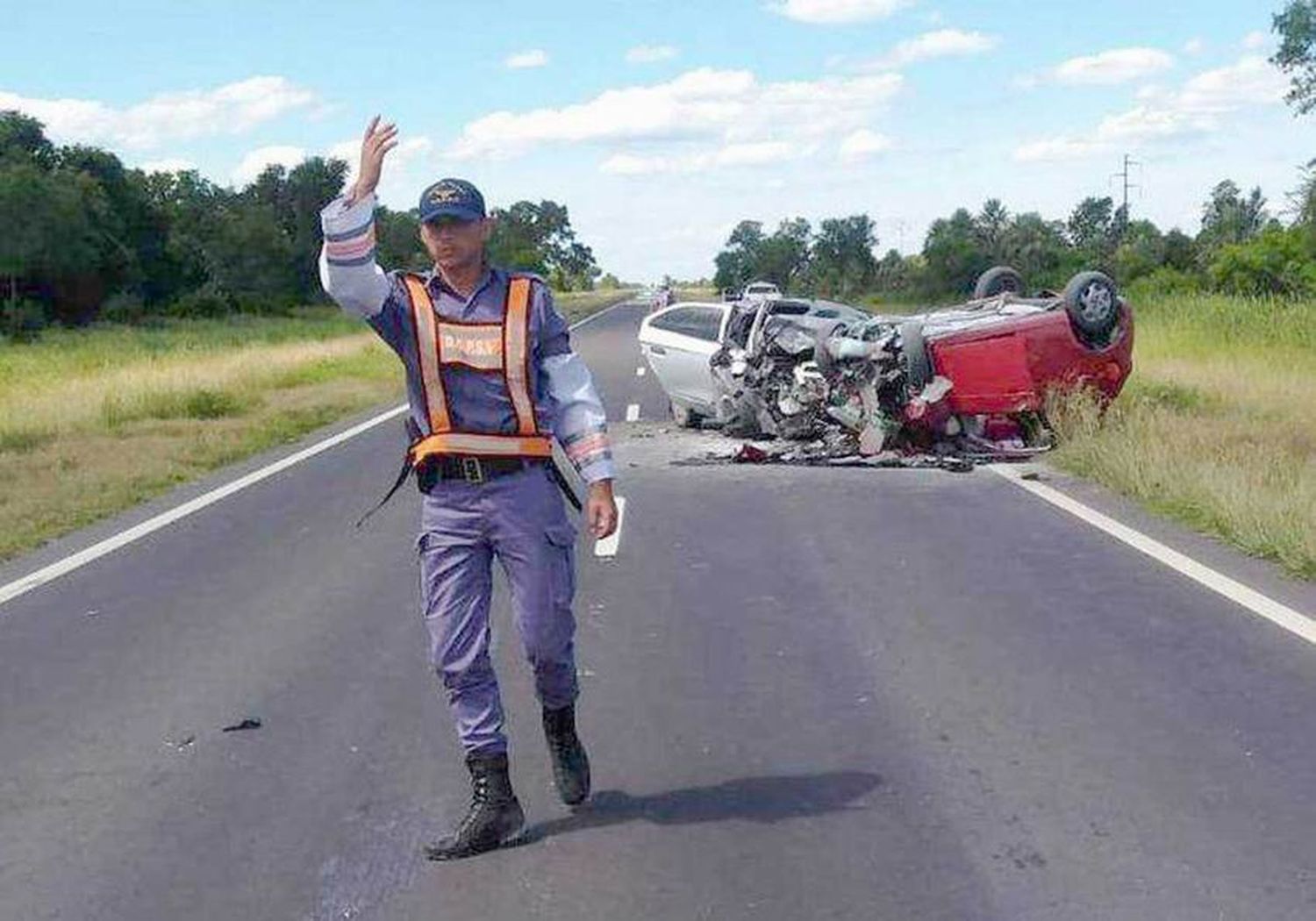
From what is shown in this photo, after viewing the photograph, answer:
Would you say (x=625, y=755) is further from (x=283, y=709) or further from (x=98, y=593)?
(x=98, y=593)

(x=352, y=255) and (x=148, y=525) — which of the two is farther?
(x=148, y=525)

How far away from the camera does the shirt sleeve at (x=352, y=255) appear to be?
4.79 meters

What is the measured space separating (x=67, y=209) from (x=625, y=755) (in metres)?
62.1

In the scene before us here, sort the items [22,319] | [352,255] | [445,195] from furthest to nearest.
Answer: [22,319] → [445,195] → [352,255]

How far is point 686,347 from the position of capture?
743 inches

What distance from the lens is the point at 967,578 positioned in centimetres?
927

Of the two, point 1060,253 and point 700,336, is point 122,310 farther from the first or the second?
point 700,336

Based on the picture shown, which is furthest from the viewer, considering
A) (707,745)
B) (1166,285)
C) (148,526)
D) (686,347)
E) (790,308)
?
(1166,285)

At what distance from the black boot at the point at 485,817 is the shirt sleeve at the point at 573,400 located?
0.89 m

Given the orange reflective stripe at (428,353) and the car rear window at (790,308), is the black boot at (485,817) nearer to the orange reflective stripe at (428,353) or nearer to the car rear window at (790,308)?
the orange reflective stripe at (428,353)

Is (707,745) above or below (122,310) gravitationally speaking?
above

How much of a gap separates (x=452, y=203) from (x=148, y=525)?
7642 millimetres

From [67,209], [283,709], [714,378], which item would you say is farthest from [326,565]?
[67,209]

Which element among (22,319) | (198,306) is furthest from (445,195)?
(198,306)
